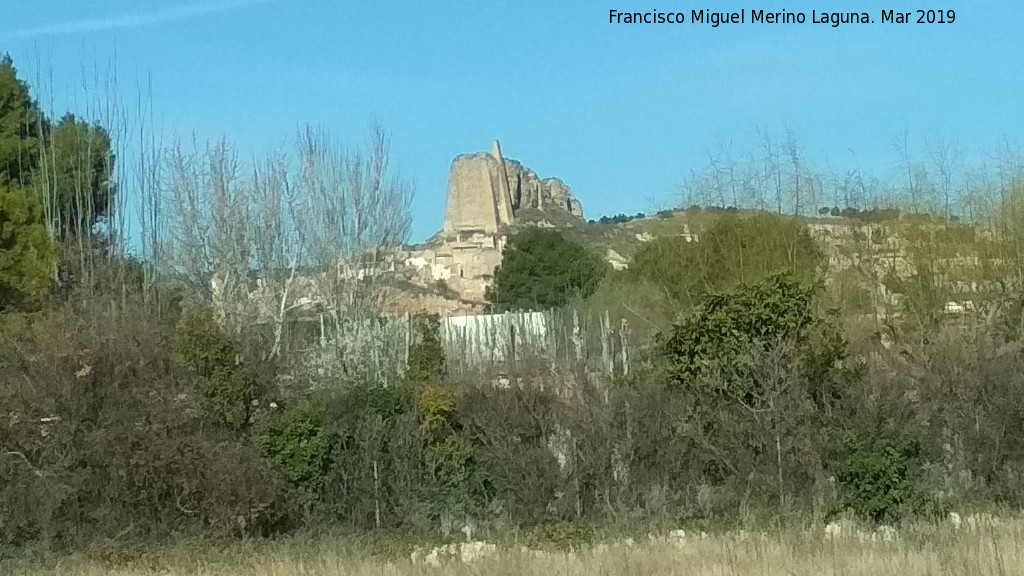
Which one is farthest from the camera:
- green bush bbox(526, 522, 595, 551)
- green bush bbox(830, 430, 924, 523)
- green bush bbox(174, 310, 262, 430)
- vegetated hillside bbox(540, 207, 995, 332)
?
vegetated hillside bbox(540, 207, 995, 332)

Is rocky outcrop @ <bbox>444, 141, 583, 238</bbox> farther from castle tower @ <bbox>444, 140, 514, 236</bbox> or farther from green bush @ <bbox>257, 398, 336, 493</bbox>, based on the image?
green bush @ <bbox>257, 398, 336, 493</bbox>

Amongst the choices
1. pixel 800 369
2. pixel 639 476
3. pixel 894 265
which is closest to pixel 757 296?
pixel 800 369

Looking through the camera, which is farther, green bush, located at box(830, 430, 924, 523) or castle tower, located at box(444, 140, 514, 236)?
castle tower, located at box(444, 140, 514, 236)

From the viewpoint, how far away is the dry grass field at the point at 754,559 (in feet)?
26.5

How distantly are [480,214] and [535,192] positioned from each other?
10.5 ft

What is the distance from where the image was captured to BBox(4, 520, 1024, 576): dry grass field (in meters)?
8.09

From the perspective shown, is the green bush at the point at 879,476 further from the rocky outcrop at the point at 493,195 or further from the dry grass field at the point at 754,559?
the rocky outcrop at the point at 493,195

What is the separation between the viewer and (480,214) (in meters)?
64.8

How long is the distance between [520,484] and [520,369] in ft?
6.95

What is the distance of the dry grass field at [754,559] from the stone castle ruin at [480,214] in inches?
1292

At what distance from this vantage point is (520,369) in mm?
17500

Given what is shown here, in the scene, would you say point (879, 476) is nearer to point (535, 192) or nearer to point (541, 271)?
point (541, 271)

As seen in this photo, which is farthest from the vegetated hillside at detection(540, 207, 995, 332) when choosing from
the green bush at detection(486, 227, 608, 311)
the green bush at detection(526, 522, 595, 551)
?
the green bush at detection(486, 227, 608, 311)

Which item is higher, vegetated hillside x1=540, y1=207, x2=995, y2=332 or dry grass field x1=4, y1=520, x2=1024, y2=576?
vegetated hillside x1=540, y1=207, x2=995, y2=332
